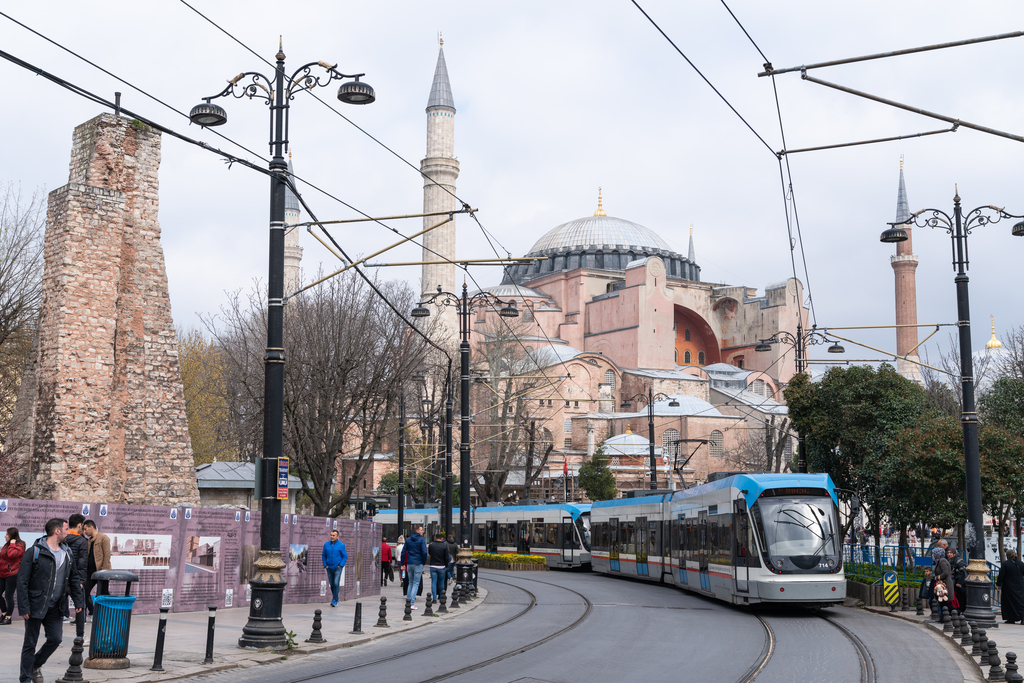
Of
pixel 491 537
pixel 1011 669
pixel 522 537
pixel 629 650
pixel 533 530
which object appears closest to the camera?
pixel 1011 669

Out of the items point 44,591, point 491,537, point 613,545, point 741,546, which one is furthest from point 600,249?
point 44,591

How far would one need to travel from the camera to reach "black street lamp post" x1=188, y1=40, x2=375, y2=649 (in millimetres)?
10859

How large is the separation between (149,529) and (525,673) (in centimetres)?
683

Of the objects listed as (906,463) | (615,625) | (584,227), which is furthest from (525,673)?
(584,227)

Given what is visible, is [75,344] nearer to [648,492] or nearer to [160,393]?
[160,393]

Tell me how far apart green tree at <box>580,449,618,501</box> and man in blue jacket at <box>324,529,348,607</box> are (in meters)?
38.2

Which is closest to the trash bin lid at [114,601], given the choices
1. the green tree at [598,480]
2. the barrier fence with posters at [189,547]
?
the barrier fence with posters at [189,547]

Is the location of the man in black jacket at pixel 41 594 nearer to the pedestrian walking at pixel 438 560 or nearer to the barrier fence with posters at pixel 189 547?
the barrier fence with posters at pixel 189 547

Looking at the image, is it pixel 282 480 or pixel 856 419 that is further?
pixel 856 419

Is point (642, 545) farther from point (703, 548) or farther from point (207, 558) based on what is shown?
point (207, 558)

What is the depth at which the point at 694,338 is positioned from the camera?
90.4 m

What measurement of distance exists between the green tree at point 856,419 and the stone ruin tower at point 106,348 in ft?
50.2

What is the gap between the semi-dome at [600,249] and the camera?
93.3m

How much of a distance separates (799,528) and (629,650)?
514 cm
